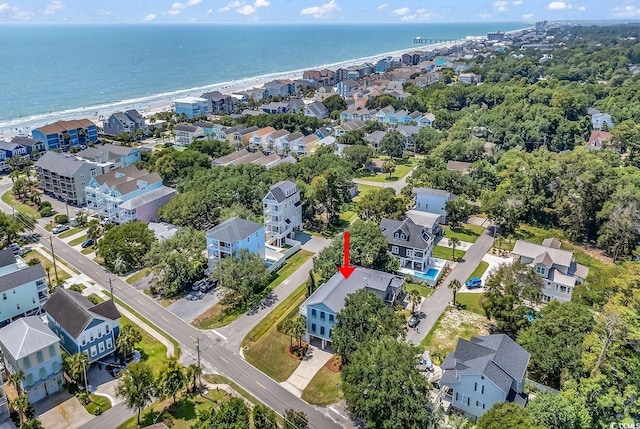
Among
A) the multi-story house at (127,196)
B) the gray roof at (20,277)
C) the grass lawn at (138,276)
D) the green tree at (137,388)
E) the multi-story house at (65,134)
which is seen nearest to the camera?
the green tree at (137,388)

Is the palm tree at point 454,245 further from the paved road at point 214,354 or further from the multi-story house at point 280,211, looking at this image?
the paved road at point 214,354

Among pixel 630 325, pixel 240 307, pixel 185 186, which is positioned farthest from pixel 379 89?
pixel 630 325

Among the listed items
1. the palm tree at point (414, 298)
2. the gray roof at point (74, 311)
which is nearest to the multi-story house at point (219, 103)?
the gray roof at point (74, 311)

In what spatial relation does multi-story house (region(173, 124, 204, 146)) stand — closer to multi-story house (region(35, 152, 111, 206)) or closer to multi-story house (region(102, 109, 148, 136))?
multi-story house (region(102, 109, 148, 136))

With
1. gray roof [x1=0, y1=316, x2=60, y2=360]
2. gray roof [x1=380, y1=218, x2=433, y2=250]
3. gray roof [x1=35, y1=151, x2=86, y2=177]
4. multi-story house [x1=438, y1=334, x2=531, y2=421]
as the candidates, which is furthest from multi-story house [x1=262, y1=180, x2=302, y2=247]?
gray roof [x1=35, y1=151, x2=86, y2=177]

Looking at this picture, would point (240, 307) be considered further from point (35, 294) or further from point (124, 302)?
point (35, 294)

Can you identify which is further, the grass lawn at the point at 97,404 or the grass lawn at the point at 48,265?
the grass lawn at the point at 48,265
